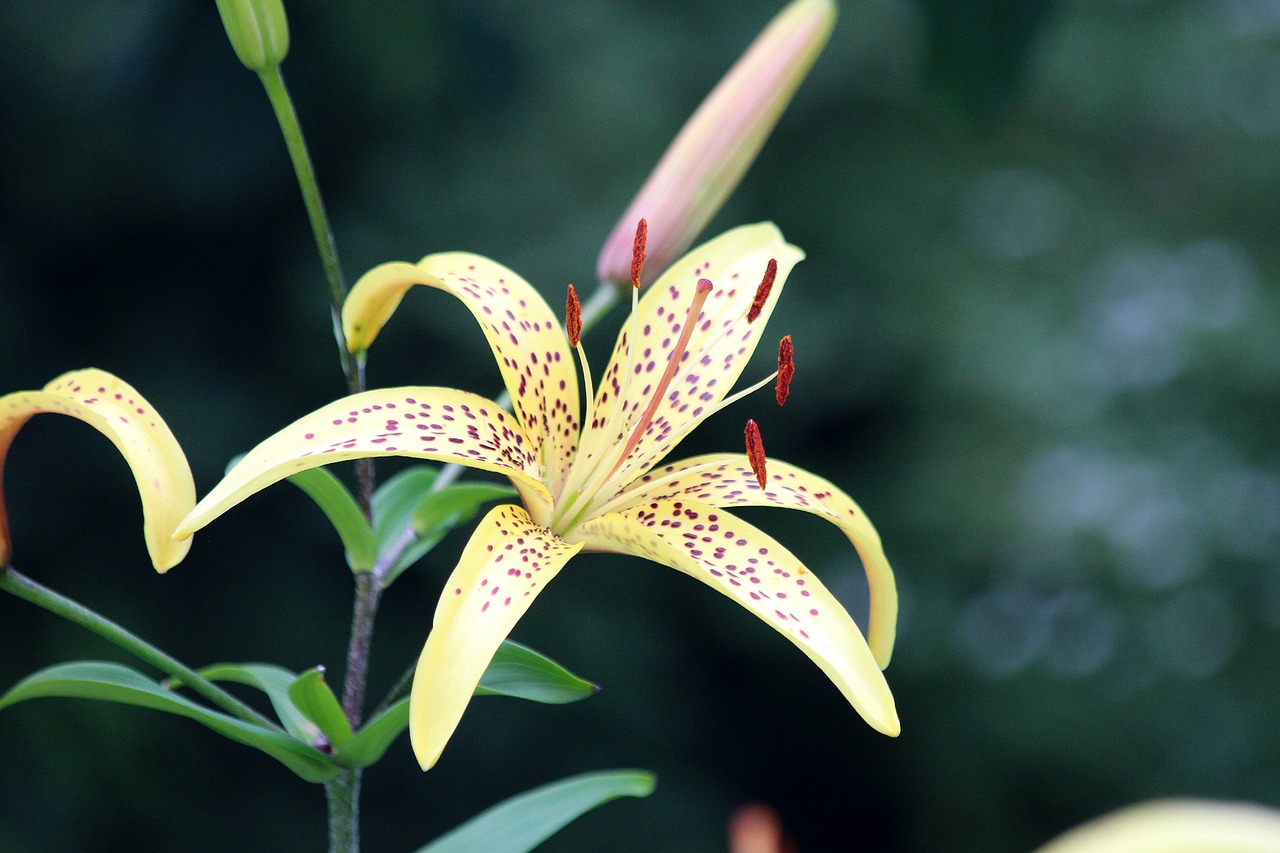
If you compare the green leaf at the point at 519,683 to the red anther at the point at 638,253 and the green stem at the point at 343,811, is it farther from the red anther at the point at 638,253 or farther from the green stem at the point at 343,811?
the red anther at the point at 638,253

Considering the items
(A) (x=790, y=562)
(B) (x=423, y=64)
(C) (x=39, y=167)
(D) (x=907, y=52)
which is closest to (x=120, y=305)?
(C) (x=39, y=167)

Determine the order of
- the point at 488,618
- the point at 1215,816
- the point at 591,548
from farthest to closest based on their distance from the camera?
1. the point at 591,548
2. the point at 488,618
3. the point at 1215,816

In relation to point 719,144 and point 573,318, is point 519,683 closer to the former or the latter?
point 573,318

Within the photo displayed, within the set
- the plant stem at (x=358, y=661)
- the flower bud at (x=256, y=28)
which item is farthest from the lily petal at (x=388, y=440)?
the flower bud at (x=256, y=28)

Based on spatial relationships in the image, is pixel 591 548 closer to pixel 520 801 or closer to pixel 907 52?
pixel 520 801

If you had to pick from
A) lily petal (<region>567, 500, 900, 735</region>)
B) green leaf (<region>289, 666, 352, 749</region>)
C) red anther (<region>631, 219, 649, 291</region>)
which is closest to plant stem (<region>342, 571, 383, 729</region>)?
A: green leaf (<region>289, 666, 352, 749</region>)

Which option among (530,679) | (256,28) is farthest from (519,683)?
(256,28)
